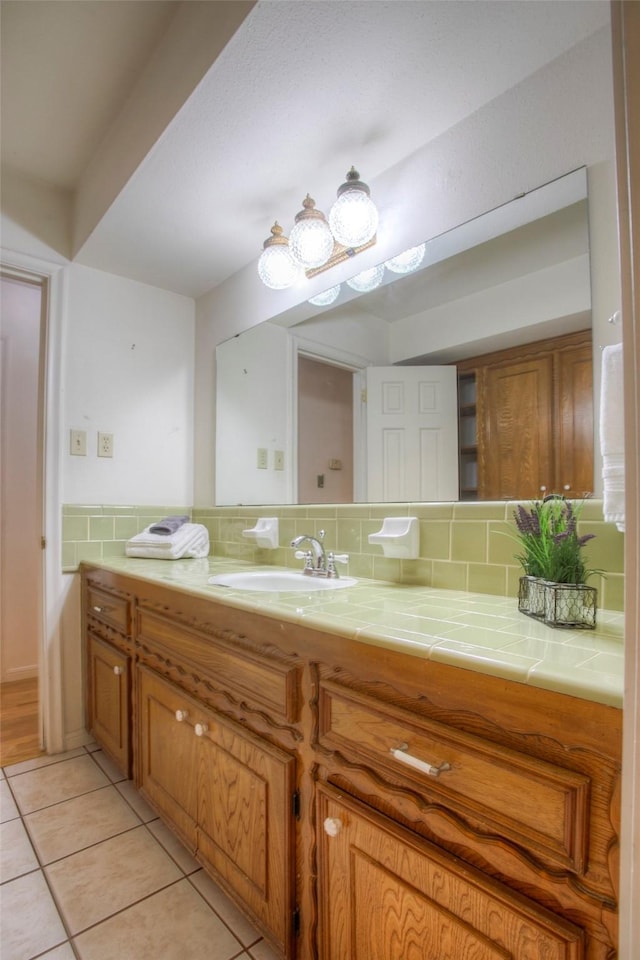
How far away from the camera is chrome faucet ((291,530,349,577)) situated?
1.47 m

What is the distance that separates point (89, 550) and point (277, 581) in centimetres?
97

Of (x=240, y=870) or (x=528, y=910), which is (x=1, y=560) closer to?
(x=240, y=870)

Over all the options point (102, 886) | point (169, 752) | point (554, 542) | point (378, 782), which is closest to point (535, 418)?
point (554, 542)

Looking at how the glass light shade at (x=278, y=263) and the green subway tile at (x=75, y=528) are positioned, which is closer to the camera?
the glass light shade at (x=278, y=263)

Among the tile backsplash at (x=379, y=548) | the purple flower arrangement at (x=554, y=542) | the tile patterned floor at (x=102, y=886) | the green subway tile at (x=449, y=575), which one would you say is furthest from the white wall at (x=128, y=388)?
the purple flower arrangement at (x=554, y=542)

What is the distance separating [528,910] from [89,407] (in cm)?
210

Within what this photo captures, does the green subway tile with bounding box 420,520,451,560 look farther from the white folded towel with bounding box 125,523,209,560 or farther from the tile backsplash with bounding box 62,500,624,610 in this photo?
the white folded towel with bounding box 125,523,209,560

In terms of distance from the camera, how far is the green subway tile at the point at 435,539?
1.23 metres

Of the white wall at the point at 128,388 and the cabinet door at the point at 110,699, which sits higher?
the white wall at the point at 128,388

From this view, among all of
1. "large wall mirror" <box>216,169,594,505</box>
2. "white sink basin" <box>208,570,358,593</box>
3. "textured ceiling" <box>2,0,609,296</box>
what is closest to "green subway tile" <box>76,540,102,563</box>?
"large wall mirror" <box>216,169,594,505</box>

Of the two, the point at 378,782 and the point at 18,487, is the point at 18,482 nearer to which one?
the point at 18,487

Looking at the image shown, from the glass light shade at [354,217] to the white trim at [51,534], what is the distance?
1278mm

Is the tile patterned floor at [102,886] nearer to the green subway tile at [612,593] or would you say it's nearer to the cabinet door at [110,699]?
the cabinet door at [110,699]

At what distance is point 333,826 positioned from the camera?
0.80m
